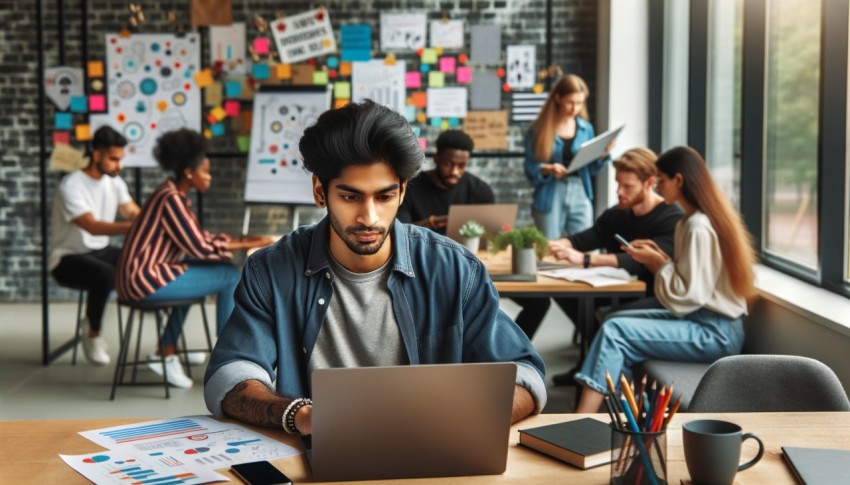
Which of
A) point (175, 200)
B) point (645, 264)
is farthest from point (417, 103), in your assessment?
point (645, 264)

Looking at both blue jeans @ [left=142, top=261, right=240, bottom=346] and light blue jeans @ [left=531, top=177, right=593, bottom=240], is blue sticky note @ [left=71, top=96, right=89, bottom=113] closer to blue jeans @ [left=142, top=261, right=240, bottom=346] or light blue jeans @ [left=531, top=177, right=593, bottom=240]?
blue jeans @ [left=142, top=261, right=240, bottom=346]

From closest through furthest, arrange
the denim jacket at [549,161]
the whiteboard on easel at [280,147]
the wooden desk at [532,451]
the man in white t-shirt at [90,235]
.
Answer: the wooden desk at [532,451] < the man in white t-shirt at [90,235] < the denim jacket at [549,161] < the whiteboard on easel at [280,147]

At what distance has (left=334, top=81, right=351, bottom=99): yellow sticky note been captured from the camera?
7.30 meters

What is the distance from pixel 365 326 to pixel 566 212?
4.24 m

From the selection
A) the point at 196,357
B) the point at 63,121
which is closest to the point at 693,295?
the point at 196,357

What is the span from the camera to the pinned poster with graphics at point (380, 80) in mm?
7316

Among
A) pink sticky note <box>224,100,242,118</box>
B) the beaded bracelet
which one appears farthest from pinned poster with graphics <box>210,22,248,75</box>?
the beaded bracelet

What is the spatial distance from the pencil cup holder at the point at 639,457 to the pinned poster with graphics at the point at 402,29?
6.03 m

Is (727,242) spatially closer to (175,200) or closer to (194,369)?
(175,200)

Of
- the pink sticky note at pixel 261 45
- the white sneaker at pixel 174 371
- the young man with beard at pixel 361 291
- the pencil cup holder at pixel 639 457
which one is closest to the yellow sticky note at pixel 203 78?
the pink sticky note at pixel 261 45

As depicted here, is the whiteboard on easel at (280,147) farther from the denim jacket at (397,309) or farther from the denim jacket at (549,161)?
the denim jacket at (397,309)

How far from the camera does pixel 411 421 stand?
159cm

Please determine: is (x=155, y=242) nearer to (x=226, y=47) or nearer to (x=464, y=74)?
(x=226, y=47)

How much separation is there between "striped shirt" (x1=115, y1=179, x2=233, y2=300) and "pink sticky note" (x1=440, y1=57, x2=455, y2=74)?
295cm
